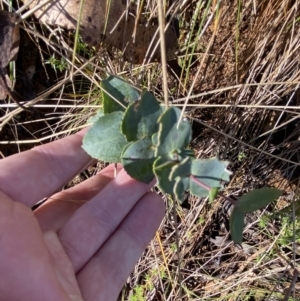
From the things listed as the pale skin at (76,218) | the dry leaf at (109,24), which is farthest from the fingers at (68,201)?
the dry leaf at (109,24)

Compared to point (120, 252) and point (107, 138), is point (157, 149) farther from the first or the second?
point (120, 252)

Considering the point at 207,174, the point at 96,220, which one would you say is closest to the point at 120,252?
the point at 96,220

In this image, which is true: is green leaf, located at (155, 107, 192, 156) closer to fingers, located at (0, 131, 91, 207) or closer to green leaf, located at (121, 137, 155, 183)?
green leaf, located at (121, 137, 155, 183)

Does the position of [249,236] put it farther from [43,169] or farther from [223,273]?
[43,169]

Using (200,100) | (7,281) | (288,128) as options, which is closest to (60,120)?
(200,100)

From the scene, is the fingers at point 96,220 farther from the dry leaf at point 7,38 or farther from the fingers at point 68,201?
the dry leaf at point 7,38

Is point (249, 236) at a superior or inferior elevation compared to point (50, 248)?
inferior

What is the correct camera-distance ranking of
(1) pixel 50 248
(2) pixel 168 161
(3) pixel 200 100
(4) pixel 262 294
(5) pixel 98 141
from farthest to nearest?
1. (4) pixel 262 294
2. (3) pixel 200 100
3. (1) pixel 50 248
4. (5) pixel 98 141
5. (2) pixel 168 161
